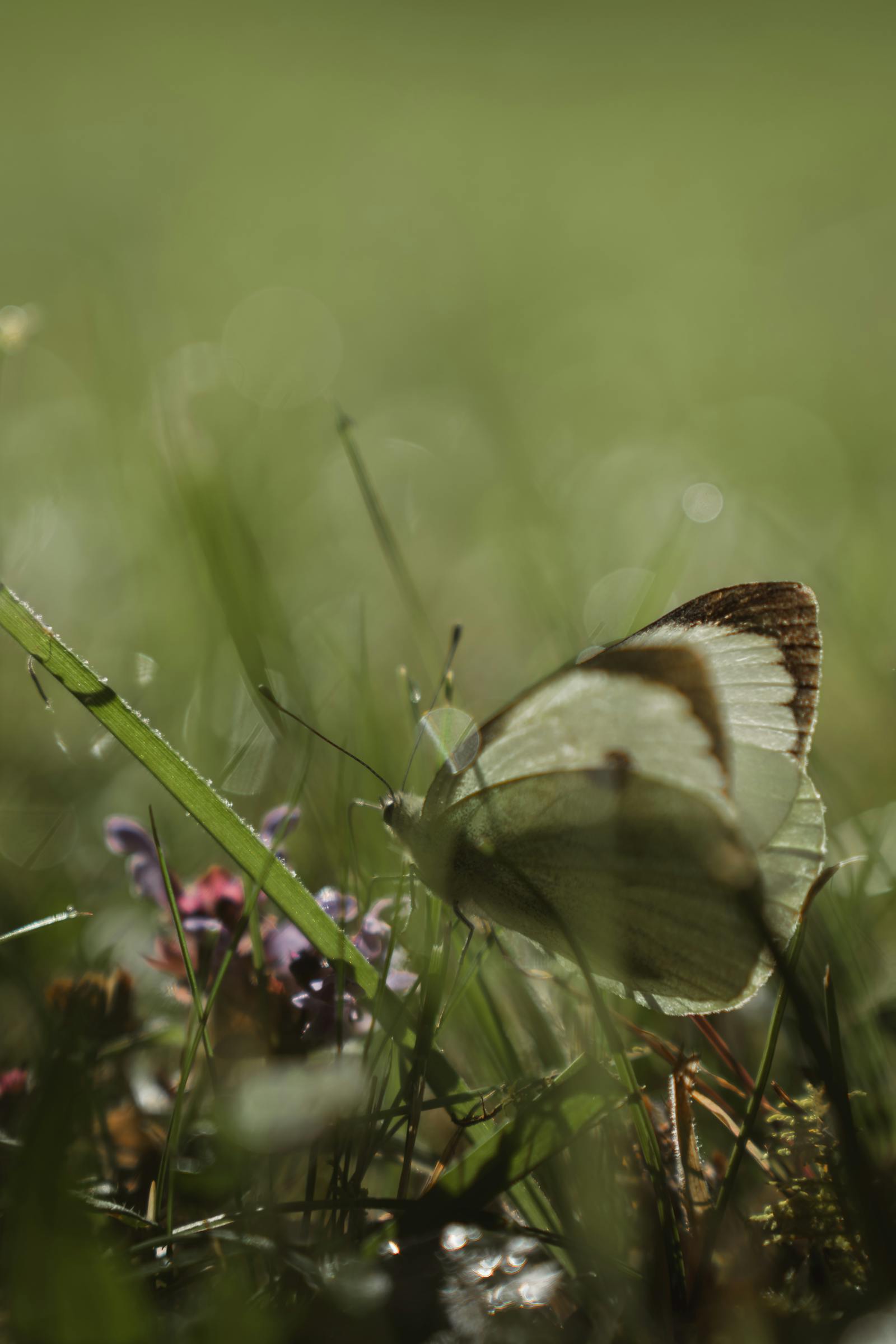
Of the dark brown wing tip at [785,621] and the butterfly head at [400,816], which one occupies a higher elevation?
the dark brown wing tip at [785,621]

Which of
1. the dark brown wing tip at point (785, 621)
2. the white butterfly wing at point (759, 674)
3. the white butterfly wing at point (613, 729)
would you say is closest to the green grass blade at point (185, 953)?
the white butterfly wing at point (613, 729)

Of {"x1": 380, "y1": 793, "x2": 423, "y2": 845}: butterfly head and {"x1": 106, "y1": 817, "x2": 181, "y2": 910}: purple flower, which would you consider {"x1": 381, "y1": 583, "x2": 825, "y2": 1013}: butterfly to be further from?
{"x1": 106, "y1": 817, "x2": 181, "y2": 910}: purple flower

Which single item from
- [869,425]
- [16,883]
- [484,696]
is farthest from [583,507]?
[16,883]

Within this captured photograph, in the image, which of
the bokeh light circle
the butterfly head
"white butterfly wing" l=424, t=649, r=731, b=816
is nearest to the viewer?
"white butterfly wing" l=424, t=649, r=731, b=816

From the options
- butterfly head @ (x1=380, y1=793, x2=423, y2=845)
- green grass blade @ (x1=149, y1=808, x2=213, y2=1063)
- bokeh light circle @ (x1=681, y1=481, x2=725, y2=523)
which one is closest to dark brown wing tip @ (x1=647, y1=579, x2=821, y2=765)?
butterfly head @ (x1=380, y1=793, x2=423, y2=845)

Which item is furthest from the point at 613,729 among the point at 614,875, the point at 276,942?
the point at 276,942

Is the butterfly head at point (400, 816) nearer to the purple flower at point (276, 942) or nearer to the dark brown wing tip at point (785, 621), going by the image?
the purple flower at point (276, 942)

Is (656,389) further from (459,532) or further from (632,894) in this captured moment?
(632,894)
